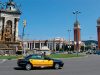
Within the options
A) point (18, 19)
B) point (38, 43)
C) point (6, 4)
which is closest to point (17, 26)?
point (18, 19)

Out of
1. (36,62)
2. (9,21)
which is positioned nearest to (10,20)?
(9,21)

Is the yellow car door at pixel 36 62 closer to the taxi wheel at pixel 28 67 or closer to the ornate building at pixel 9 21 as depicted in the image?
the taxi wheel at pixel 28 67

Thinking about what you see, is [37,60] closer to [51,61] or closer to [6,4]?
[51,61]

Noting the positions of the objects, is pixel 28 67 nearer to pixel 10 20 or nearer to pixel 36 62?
pixel 36 62

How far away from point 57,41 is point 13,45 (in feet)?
357

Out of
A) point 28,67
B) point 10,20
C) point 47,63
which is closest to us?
point 28,67

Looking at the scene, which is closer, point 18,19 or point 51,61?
point 51,61

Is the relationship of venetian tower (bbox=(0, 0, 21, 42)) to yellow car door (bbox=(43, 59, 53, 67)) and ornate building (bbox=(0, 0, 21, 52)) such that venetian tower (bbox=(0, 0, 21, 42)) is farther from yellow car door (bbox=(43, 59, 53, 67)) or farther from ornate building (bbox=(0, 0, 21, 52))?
yellow car door (bbox=(43, 59, 53, 67))

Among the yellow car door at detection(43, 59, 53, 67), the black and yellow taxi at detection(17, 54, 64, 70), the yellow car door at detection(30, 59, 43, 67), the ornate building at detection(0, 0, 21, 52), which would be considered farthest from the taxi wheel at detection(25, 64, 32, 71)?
the ornate building at detection(0, 0, 21, 52)

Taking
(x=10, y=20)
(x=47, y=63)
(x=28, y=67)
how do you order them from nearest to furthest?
1. (x=28, y=67)
2. (x=47, y=63)
3. (x=10, y=20)

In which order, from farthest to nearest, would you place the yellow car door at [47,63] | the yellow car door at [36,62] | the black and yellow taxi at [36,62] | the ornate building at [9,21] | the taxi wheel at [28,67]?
1. the ornate building at [9,21]
2. the yellow car door at [47,63]
3. the yellow car door at [36,62]
4. the black and yellow taxi at [36,62]
5. the taxi wheel at [28,67]

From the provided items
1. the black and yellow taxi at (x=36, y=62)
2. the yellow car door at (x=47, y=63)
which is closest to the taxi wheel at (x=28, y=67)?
the black and yellow taxi at (x=36, y=62)

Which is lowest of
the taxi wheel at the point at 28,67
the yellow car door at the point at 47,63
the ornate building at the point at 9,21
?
the taxi wheel at the point at 28,67

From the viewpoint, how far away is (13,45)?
247 feet
